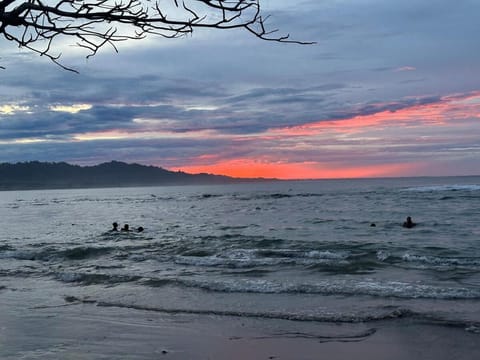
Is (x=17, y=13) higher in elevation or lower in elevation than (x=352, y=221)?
higher

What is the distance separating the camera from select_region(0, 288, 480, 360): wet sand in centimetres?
638

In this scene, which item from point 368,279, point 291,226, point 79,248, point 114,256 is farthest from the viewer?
point 291,226

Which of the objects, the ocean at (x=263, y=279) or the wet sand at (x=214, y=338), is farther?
the ocean at (x=263, y=279)

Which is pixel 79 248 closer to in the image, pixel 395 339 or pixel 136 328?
pixel 136 328

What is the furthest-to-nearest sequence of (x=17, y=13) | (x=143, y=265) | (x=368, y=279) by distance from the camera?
(x=143, y=265)
(x=368, y=279)
(x=17, y=13)

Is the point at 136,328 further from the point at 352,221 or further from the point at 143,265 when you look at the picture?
the point at 352,221

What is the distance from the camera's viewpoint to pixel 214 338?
23.3ft

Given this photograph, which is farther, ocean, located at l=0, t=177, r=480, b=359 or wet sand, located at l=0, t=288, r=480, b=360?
ocean, located at l=0, t=177, r=480, b=359

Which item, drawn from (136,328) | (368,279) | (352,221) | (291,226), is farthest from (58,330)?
(352,221)

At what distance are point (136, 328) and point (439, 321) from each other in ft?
15.3

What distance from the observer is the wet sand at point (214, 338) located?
6.38 metres

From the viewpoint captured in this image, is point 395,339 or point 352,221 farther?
point 352,221

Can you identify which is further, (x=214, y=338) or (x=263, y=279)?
(x=263, y=279)

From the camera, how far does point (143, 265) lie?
14883 mm
